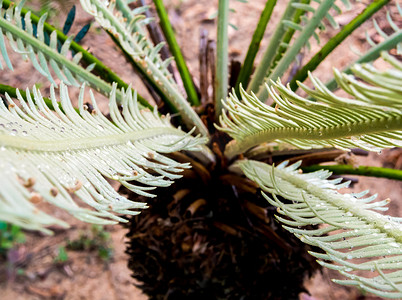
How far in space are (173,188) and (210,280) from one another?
0.29m

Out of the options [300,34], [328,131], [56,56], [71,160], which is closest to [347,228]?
[328,131]

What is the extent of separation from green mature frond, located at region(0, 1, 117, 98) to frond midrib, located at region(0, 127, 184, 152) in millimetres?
204

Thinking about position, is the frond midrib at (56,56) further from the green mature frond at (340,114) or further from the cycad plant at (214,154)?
the green mature frond at (340,114)

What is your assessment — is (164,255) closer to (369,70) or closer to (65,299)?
(369,70)

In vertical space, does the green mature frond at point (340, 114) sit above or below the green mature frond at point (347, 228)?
above

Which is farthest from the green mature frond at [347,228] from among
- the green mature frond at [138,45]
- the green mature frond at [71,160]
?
the green mature frond at [138,45]

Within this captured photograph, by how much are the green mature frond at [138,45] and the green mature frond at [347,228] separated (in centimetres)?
32

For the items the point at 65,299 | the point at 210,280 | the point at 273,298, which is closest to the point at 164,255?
the point at 210,280

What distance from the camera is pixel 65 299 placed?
67.1 inches

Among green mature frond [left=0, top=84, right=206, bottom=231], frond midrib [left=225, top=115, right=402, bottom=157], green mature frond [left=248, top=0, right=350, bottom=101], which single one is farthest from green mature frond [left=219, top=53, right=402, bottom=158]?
green mature frond [left=248, top=0, right=350, bottom=101]

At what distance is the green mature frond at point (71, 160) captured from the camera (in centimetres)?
38

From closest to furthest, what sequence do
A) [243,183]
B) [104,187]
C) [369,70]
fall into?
[369,70], [104,187], [243,183]

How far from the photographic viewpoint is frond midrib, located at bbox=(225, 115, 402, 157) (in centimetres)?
48

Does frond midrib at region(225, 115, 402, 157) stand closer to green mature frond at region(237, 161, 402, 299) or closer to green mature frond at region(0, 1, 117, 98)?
green mature frond at region(237, 161, 402, 299)
